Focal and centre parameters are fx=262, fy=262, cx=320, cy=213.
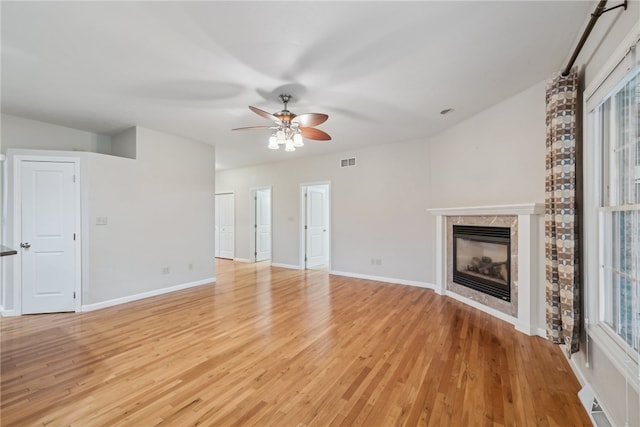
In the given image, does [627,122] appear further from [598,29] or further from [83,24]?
[83,24]

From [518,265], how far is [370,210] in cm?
278

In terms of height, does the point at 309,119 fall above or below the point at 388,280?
above

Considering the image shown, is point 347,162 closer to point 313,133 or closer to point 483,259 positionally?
point 313,133

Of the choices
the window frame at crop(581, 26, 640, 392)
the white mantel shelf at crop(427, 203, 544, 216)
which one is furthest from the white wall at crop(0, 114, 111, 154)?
the window frame at crop(581, 26, 640, 392)

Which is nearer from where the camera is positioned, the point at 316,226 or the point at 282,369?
the point at 282,369

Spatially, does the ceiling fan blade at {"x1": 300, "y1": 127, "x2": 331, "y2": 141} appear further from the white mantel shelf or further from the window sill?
Answer: the window sill

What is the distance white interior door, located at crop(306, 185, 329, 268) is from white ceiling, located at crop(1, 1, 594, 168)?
3.17 meters

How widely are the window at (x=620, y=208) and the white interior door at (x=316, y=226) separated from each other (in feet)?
15.8

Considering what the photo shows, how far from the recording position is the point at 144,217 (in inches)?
170

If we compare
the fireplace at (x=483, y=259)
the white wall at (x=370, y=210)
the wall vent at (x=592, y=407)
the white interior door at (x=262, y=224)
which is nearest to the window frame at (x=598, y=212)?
the wall vent at (x=592, y=407)

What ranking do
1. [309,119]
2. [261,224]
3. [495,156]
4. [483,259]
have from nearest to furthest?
[309,119] → [495,156] → [483,259] → [261,224]

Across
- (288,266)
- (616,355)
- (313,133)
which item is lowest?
(288,266)

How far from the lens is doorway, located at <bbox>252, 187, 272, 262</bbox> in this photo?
745 cm

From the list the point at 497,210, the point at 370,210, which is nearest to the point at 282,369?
the point at 497,210
